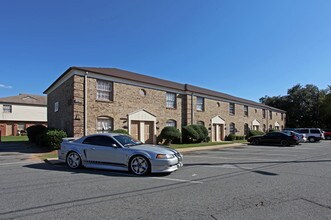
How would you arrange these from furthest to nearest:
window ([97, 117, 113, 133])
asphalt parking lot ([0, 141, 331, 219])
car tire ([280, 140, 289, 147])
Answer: car tire ([280, 140, 289, 147]) < window ([97, 117, 113, 133]) < asphalt parking lot ([0, 141, 331, 219])

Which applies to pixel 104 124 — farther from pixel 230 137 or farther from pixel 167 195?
pixel 230 137

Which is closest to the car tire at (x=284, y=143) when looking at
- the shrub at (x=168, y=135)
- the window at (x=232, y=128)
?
the window at (x=232, y=128)

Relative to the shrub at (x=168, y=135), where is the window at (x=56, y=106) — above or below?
above

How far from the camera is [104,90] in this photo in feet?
62.0

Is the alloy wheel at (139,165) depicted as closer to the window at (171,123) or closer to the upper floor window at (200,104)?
the window at (171,123)

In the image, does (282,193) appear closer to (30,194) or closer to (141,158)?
(141,158)

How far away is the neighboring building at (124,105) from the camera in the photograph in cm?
1739

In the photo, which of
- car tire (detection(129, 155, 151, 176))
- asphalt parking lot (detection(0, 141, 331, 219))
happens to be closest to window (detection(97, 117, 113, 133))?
asphalt parking lot (detection(0, 141, 331, 219))

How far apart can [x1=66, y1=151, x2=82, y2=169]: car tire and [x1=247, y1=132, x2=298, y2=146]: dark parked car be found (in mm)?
20582

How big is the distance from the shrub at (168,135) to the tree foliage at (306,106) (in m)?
43.7

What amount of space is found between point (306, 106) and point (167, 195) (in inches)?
2360

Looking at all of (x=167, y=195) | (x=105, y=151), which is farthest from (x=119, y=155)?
(x=167, y=195)

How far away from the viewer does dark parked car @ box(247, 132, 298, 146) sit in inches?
931

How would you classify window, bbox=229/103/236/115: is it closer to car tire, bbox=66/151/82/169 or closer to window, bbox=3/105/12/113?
car tire, bbox=66/151/82/169
